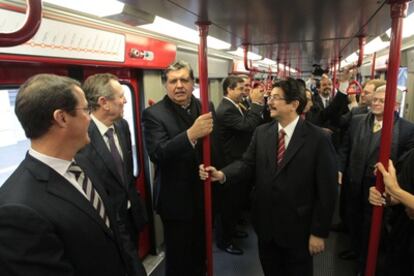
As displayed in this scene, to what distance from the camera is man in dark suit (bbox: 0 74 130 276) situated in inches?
37.2

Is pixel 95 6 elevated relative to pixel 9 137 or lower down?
elevated

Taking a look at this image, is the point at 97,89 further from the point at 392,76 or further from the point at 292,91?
the point at 392,76

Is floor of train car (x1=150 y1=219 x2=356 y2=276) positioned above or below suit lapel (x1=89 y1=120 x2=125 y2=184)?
below

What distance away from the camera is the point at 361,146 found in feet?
9.24

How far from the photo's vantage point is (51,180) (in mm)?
1126

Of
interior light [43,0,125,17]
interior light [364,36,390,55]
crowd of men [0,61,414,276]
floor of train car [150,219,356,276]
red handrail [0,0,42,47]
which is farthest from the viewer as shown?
interior light [364,36,390,55]

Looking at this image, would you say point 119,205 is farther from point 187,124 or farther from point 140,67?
point 140,67

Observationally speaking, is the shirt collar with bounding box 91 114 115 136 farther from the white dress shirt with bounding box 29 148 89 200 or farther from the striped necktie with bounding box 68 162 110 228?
the white dress shirt with bounding box 29 148 89 200

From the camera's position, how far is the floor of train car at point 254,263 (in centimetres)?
323

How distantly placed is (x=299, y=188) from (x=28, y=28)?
1.78 m

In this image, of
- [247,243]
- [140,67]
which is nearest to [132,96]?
[140,67]

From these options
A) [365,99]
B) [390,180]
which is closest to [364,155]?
[365,99]

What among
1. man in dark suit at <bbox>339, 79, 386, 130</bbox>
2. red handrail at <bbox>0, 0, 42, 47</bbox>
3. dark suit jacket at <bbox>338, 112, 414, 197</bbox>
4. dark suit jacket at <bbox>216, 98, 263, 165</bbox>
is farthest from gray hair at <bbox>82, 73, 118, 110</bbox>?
man in dark suit at <bbox>339, 79, 386, 130</bbox>

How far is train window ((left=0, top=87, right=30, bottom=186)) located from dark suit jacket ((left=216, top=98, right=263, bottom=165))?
1.96 m
